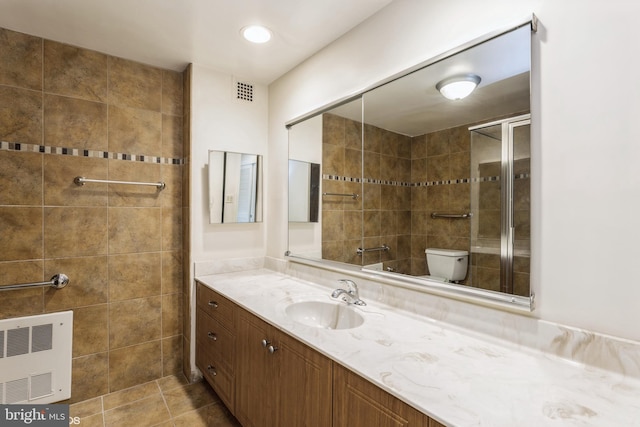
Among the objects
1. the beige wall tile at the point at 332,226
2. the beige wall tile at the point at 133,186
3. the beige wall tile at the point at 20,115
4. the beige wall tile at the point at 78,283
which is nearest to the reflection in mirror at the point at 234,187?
the beige wall tile at the point at 133,186

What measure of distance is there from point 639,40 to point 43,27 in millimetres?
2775

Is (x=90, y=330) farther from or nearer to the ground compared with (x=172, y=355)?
farther from the ground

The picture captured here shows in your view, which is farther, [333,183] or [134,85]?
[134,85]

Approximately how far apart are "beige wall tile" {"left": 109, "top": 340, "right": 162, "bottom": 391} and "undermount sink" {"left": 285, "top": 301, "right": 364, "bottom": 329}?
1336 millimetres

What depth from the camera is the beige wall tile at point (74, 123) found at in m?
1.98

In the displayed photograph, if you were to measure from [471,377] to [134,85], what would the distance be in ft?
8.66

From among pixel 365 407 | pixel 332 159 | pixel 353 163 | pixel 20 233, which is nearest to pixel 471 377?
pixel 365 407

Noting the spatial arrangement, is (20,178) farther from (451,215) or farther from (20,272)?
(451,215)

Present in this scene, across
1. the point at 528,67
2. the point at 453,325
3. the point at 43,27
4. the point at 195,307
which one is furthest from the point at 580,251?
the point at 43,27

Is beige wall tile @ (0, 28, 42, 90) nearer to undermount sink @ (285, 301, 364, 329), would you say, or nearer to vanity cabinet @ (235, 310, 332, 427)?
vanity cabinet @ (235, 310, 332, 427)

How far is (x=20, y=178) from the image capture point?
1.89 meters

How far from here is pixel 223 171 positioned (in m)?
2.36

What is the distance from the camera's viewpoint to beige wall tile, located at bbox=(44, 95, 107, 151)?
6.49 ft

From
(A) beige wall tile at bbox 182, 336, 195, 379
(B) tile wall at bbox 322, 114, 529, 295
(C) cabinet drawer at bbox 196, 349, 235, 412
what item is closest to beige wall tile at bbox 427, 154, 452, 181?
(B) tile wall at bbox 322, 114, 529, 295
